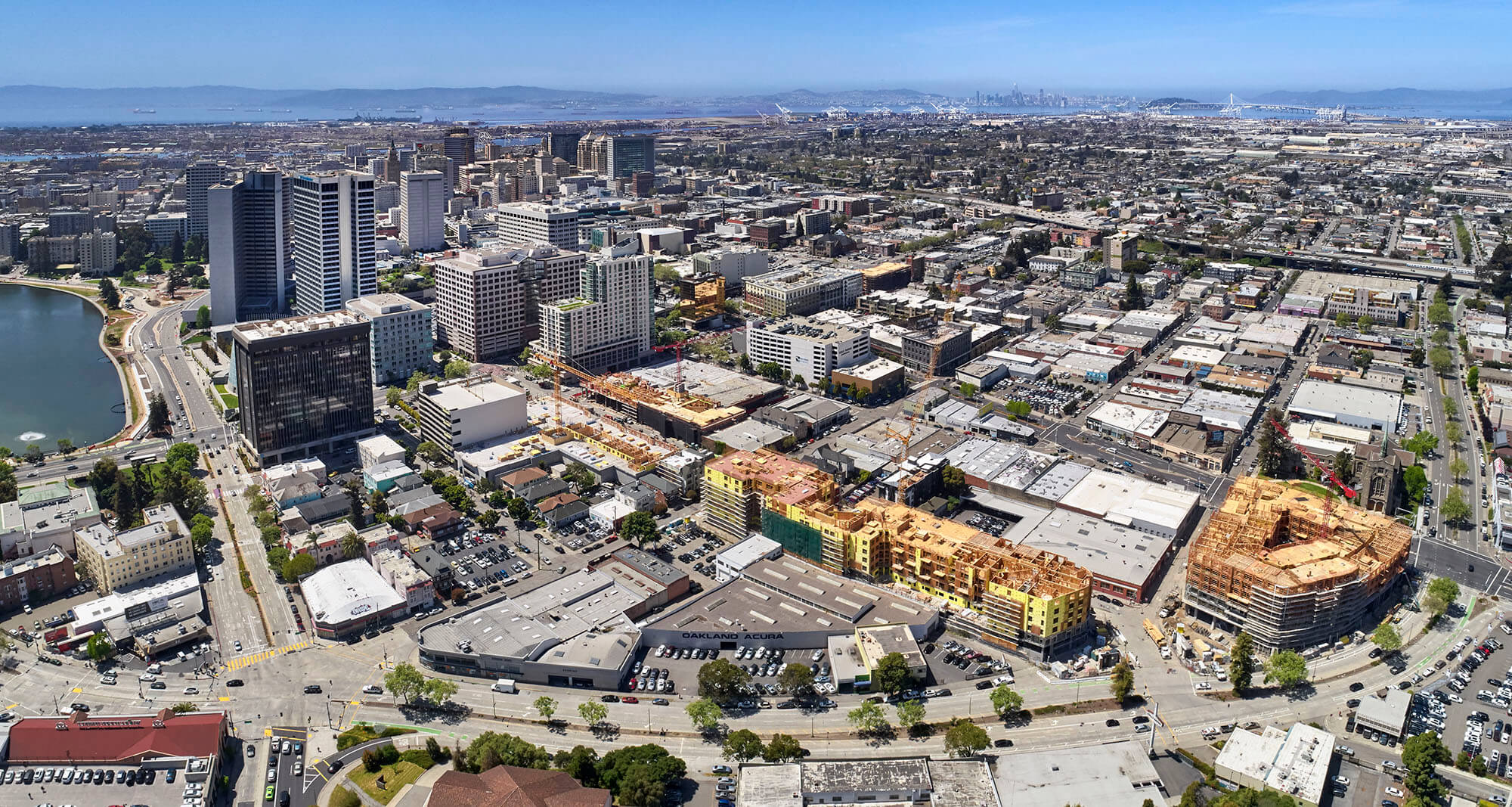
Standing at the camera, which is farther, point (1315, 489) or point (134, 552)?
point (1315, 489)

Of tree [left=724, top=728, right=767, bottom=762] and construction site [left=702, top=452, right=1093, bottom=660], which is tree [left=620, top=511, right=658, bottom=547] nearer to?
construction site [left=702, top=452, right=1093, bottom=660]

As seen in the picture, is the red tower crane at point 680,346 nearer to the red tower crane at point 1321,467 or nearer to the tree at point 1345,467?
the red tower crane at point 1321,467

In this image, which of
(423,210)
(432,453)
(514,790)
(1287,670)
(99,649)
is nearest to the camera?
(514,790)

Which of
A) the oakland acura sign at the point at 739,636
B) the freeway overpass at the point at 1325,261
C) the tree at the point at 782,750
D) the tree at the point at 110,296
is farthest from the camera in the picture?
the freeway overpass at the point at 1325,261

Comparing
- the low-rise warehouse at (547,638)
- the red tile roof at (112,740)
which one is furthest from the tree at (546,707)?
the red tile roof at (112,740)

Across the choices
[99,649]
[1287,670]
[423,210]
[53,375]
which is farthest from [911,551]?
[423,210]

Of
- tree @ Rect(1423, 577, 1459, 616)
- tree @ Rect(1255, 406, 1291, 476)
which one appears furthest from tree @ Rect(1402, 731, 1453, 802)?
tree @ Rect(1255, 406, 1291, 476)

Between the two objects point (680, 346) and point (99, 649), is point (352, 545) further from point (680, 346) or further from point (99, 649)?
point (680, 346)
